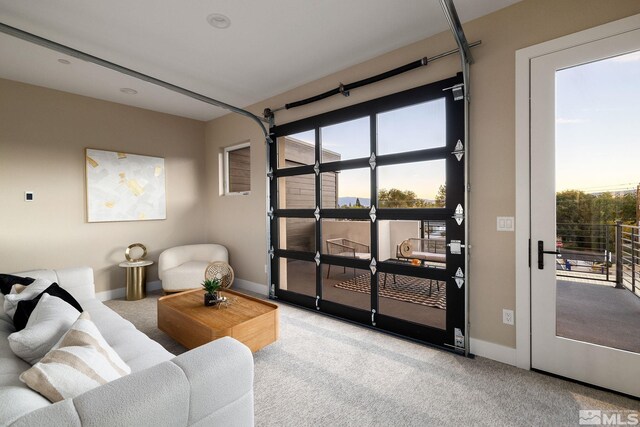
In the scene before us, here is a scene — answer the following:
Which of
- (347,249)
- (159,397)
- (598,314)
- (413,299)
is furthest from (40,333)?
(598,314)

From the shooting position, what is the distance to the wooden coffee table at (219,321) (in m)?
2.31

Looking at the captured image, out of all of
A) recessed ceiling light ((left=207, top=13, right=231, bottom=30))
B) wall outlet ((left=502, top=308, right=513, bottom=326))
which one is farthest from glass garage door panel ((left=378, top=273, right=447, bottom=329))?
recessed ceiling light ((left=207, top=13, right=231, bottom=30))

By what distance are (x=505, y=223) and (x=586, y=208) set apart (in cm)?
52

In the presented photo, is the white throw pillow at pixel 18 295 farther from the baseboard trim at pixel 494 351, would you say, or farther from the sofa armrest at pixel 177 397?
the baseboard trim at pixel 494 351

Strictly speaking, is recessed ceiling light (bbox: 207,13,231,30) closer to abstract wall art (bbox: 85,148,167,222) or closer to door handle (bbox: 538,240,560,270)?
abstract wall art (bbox: 85,148,167,222)

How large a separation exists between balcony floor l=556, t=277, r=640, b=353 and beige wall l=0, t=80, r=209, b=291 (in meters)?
5.11

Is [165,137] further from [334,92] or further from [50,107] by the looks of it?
[334,92]

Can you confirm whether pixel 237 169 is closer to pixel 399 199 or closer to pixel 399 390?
pixel 399 199

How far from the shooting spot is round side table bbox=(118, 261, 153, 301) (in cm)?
410

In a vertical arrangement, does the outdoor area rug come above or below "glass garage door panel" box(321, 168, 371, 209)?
below

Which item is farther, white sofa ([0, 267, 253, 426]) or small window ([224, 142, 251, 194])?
small window ([224, 142, 251, 194])

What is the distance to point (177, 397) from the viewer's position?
3.35 feet

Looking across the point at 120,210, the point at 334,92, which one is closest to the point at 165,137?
the point at 120,210

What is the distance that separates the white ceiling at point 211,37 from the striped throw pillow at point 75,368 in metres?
2.44
